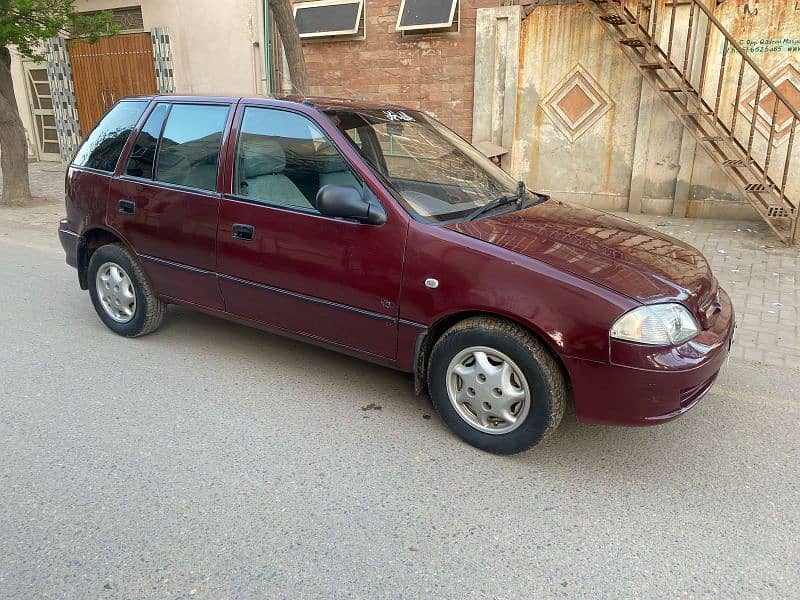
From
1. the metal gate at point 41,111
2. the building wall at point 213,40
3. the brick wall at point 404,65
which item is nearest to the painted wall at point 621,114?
the brick wall at point 404,65

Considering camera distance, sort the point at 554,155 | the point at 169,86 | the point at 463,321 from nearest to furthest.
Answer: the point at 463,321, the point at 554,155, the point at 169,86

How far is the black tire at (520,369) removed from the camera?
3.09 metres

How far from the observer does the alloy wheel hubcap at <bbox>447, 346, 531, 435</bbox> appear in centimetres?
320

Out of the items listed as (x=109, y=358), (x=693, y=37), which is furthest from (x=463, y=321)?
(x=693, y=37)

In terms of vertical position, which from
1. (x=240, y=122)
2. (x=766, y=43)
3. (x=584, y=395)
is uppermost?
(x=766, y=43)

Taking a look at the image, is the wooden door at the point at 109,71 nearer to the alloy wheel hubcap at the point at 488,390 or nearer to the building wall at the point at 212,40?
the building wall at the point at 212,40

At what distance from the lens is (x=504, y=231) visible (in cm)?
344

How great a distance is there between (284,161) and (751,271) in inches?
204

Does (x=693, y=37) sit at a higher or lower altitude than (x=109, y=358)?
higher

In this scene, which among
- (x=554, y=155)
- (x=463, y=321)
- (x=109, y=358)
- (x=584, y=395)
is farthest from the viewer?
(x=554, y=155)

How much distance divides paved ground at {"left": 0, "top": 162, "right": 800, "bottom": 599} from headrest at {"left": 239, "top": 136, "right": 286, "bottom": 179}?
1356 millimetres

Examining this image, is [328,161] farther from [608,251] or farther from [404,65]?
[404,65]

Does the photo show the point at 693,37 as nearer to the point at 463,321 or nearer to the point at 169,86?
the point at 463,321

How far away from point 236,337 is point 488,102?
268 inches
